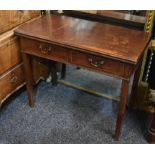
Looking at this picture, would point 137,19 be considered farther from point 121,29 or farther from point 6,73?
point 6,73

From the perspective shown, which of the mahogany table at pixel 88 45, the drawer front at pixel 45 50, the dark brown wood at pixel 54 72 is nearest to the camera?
the mahogany table at pixel 88 45

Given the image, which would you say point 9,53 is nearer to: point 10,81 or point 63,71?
point 10,81

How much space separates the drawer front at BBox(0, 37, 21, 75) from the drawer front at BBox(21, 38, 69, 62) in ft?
0.24

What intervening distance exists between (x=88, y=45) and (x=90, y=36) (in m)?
0.13

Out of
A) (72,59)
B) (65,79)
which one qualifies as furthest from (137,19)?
(65,79)

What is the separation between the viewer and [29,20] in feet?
5.39

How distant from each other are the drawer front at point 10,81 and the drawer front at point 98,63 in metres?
0.48

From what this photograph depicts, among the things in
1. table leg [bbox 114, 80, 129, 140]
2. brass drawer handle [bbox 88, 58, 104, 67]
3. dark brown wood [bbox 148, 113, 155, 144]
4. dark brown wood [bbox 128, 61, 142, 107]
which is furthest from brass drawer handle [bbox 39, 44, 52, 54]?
dark brown wood [bbox 148, 113, 155, 144]

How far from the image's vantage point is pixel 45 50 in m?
1.41

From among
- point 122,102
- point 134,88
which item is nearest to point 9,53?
point 122,102

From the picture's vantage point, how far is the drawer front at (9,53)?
146 cm

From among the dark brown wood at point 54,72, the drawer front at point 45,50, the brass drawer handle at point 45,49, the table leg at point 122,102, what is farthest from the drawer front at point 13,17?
the table leg at point 122,102

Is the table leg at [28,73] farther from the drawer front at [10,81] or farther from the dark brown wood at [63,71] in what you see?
the dark brown wood at [63,71]

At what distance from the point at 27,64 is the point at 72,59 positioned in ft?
1.27
